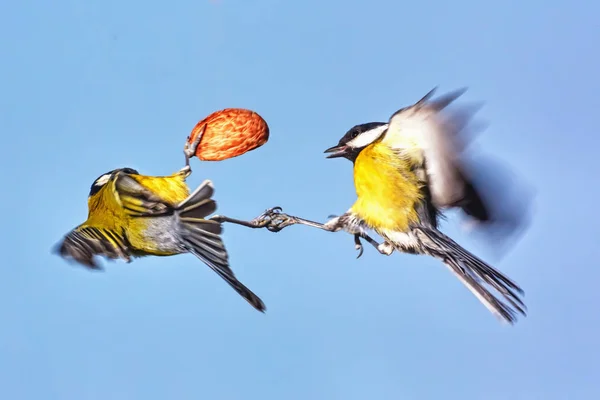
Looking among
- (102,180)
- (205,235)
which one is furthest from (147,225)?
(102,180)

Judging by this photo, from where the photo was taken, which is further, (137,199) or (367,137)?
(367,137)

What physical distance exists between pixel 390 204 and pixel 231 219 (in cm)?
83

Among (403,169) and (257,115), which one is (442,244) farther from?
(257,115)

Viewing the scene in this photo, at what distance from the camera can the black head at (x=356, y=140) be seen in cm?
524

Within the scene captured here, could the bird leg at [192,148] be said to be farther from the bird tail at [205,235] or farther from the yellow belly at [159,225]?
the bird tail at [205,235]

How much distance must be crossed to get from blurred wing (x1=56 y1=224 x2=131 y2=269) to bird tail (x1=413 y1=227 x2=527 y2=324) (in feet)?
4.92

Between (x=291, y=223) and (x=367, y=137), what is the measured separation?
0.69 m

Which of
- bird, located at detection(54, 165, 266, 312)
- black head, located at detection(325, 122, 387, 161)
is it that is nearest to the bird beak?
black head, located at detection(325, 122, 387, 161)

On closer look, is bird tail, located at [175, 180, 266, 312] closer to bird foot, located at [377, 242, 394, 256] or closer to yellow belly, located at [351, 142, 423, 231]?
yellow belly, located at [351, 142, 423, 231]

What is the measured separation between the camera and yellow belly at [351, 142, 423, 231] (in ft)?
16.8

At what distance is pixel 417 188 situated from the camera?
16.9ft

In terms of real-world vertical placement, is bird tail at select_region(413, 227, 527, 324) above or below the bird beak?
below

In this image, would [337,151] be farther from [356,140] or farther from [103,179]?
[103,179]

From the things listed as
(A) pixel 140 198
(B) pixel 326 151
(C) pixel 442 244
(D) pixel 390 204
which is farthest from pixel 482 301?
(A) pixel 140 198
